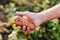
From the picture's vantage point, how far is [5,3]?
3350 mm

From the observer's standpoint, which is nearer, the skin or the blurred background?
the skin

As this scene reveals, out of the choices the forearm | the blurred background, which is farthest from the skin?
the blurred background

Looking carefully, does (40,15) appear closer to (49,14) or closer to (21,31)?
(49,14)

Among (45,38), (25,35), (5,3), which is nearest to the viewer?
(25,35)

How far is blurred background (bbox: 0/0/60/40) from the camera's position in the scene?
2832 millimetres

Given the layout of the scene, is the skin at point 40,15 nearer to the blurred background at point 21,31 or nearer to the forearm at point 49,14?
the forearm at point 49,14

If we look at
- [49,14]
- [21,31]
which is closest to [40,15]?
[49,14]

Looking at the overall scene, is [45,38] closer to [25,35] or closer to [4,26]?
[25,35]

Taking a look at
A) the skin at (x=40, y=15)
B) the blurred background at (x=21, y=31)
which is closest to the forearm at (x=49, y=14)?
the skin at (x=40, y=15)

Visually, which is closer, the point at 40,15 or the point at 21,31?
the point at 40,15

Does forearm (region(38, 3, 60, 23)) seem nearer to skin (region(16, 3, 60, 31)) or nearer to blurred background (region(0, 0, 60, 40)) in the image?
skin (region(16, 3, 60, 31))

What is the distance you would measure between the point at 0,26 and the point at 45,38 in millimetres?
596

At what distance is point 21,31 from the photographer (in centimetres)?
279

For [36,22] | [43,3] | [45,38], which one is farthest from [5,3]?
[36,22]
